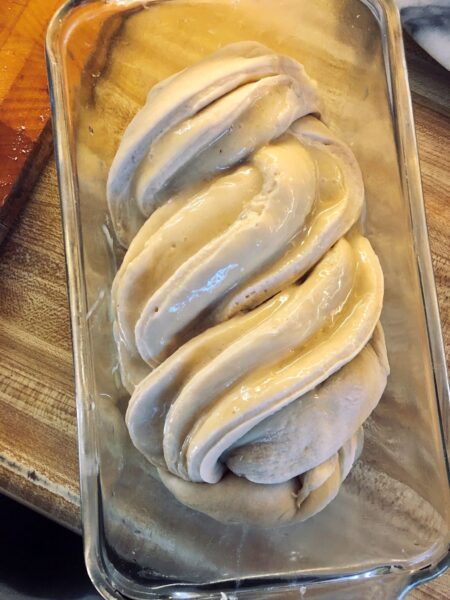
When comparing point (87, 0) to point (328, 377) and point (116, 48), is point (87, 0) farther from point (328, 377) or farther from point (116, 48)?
point (328, 377)

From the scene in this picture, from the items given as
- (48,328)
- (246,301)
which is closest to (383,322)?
(246,301)

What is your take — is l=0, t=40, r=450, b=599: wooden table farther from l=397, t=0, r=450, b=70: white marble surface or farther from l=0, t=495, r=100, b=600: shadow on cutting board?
l=0, t=495, r=100, b=600: shadow on cutting board

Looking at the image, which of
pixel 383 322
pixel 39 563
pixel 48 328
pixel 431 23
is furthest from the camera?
pixel 39 563

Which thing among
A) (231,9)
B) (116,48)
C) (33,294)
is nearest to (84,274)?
(33,294)

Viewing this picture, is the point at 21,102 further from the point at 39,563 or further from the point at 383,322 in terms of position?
the point at 39,563

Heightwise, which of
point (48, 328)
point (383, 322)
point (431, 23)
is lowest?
point (48, 328)

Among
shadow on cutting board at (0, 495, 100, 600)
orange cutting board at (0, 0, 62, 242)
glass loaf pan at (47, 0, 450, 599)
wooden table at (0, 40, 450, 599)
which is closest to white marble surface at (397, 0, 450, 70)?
wooden table at (0, 40, 450, 599)
